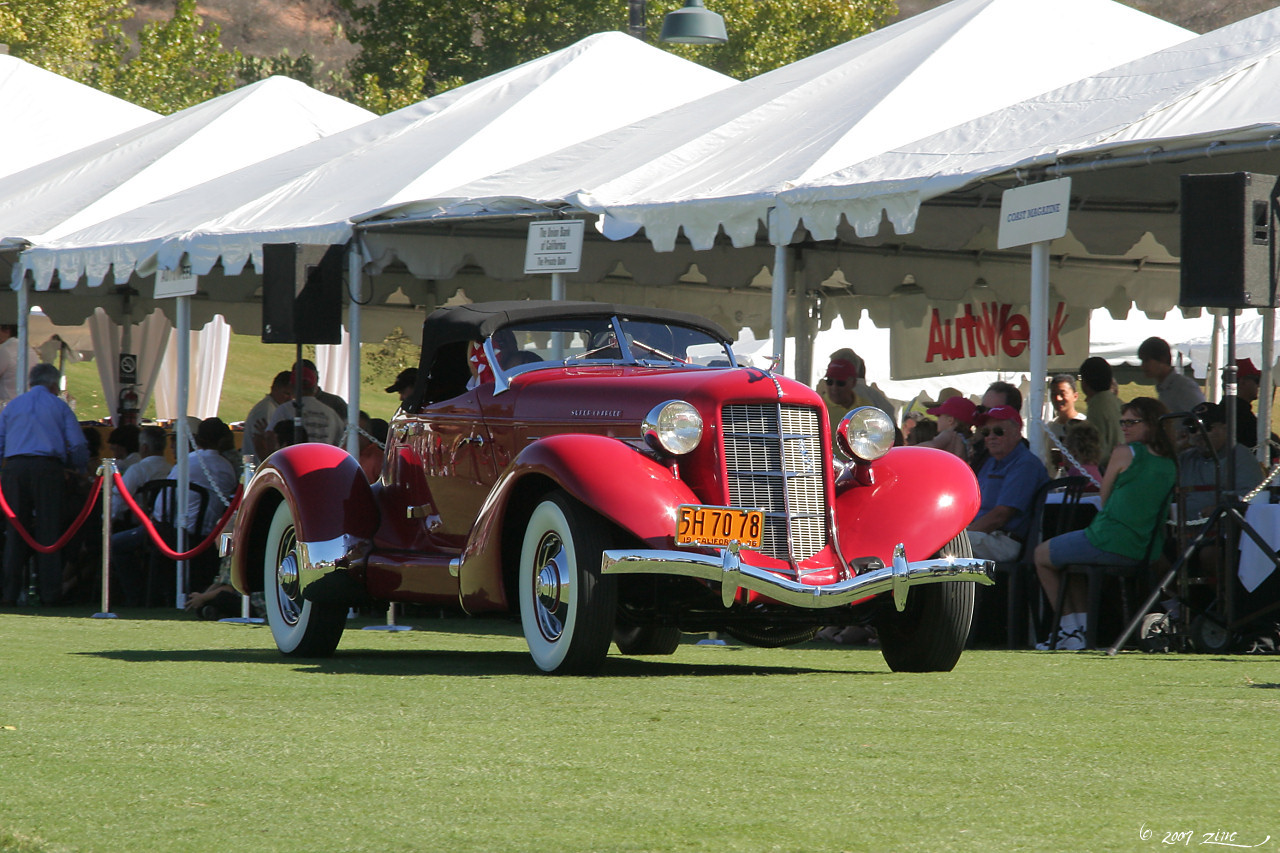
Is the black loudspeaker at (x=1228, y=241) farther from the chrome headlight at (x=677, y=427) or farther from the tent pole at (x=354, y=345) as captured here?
the tent pole at (x=354, y=345)

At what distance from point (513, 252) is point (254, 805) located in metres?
11.7

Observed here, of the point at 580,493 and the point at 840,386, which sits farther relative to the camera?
the point at 840,386

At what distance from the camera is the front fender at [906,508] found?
25.2 feet

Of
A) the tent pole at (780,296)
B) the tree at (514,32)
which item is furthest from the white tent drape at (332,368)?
the tree at (514,32)

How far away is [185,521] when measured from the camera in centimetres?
1392

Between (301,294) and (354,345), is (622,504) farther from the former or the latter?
(354,345)

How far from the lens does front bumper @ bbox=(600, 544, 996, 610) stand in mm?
7176

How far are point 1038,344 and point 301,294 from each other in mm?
5421

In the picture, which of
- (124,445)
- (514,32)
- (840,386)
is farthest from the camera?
(514,32)

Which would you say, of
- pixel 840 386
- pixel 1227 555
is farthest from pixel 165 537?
pixel 1227 555

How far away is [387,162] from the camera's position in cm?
1510

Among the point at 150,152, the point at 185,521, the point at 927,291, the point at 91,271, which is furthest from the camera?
the point at 150,152

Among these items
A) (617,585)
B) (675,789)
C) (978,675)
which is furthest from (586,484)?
(675,789)

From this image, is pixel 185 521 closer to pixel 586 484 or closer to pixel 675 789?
pixel 586 484
